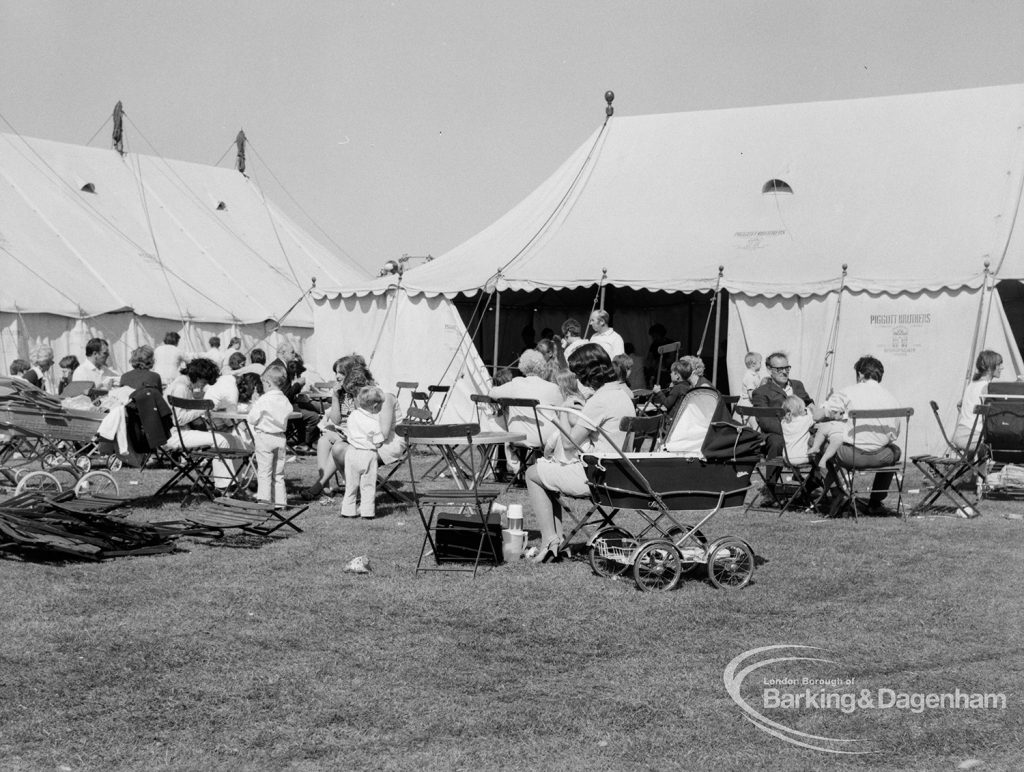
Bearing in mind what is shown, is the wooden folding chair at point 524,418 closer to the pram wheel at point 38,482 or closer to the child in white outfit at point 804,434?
the child in white outfit at point 804,434

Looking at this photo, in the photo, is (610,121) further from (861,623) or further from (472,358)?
(861,623)

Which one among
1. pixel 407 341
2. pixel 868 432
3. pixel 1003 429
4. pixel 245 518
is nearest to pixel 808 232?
pixel 407 341

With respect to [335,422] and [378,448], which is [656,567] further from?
[335,422]

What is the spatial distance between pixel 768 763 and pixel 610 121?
45.8 ft

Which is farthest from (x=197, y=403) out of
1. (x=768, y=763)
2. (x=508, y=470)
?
(x=768, y=763)

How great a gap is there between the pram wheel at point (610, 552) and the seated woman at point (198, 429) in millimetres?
3520

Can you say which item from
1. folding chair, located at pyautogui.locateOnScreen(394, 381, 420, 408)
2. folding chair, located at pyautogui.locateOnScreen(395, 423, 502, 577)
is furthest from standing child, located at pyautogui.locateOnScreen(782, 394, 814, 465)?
folding chair, located at pyautogui.locateOnScreen(394, 381, 420, 408)

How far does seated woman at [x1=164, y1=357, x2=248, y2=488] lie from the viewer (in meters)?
8.88

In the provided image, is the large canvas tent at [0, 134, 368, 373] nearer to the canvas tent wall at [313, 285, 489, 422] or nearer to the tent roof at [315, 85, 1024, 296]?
the canvas tent wall at [313, 285, 489, 422]

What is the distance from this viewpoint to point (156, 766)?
10.9 ft

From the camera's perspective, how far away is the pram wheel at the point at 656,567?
18.7 ft

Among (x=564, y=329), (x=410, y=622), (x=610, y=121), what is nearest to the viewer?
(x=410, y=622)

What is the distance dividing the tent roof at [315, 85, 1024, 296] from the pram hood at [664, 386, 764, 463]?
7343 mm

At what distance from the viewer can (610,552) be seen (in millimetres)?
6164
